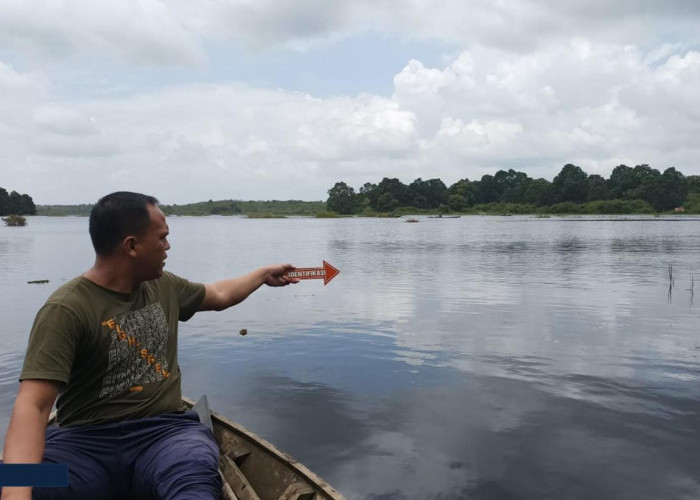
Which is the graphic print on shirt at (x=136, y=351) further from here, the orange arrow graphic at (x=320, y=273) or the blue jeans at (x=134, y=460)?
the orange arrow graphic at (x=320, y=273)

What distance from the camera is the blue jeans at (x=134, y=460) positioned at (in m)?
3.92

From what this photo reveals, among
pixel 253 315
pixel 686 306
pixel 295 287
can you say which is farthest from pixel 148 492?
pixel 295 287

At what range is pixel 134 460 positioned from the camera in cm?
421

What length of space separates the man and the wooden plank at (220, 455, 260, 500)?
4.17 ft

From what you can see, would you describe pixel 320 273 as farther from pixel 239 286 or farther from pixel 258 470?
pixel 258 470

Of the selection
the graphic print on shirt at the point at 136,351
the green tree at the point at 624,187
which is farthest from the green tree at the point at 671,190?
the graphic print on shirt at the point at 136,351

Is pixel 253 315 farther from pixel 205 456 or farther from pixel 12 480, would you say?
pixel 12 480

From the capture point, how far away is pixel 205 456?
411 cm

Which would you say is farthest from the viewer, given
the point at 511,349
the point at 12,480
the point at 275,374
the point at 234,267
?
the point at 234,267

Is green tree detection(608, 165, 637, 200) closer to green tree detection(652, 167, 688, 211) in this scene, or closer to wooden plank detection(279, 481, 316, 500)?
green tree detection(652, 167, 688, 211)

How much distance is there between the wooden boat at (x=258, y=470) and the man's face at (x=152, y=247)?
2163 millimetres

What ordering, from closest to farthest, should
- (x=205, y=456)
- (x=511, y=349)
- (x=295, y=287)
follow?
(x=205, y=456)
(x=511, y=349)
(x=295, y=287)

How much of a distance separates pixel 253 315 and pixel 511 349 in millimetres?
10370

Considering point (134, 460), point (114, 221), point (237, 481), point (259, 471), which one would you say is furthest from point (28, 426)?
point (259, 471)
